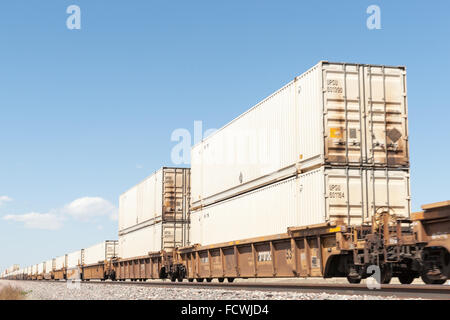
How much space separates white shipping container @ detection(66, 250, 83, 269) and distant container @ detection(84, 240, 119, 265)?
172 inches

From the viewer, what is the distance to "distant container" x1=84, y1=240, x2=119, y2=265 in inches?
1702

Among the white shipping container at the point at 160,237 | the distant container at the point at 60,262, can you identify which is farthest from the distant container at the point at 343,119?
the distant container at the point at 60,262

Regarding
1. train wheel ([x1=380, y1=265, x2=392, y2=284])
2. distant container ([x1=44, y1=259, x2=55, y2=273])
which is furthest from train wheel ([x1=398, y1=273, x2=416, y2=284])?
distant container ([x1=44, y1=259, x2=55, y2=273])

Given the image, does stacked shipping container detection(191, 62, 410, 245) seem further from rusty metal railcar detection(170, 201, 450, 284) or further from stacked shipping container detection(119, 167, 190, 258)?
stacked shipping container detection(119, 167, 190, 258)

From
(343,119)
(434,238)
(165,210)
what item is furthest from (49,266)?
(434,238)

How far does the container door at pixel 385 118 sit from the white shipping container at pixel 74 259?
140ft

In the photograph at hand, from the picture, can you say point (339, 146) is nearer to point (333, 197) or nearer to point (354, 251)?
point (333, 197)

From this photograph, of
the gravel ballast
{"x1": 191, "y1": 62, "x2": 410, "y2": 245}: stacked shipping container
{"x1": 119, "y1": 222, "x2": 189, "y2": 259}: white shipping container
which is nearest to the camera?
the gravel ballast

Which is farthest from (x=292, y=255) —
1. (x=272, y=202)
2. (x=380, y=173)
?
(x=380, y=173)

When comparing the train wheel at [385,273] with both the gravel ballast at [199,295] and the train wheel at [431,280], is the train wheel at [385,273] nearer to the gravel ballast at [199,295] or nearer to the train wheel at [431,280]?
the train wheel at [431,280]

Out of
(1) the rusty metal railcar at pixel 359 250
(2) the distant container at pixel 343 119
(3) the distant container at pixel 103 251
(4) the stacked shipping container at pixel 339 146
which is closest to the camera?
(1) the rusty metal railcar at pixel 359 250

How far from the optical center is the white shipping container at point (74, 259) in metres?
53.7

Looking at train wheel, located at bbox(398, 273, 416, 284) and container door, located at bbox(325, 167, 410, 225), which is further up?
container door, located at bbox(325, 167, 410, 225)

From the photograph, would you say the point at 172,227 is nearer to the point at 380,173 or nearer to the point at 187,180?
the point at 187,180
